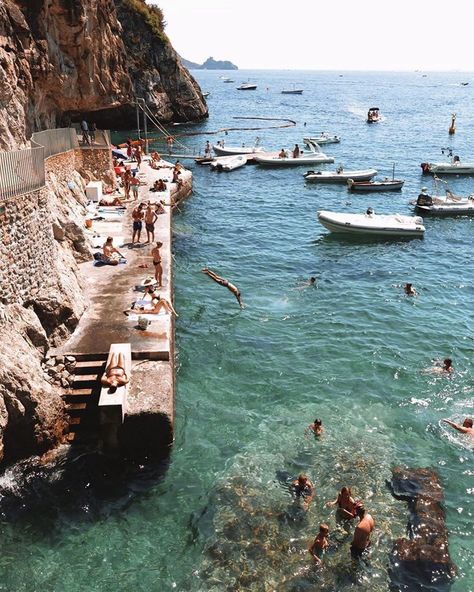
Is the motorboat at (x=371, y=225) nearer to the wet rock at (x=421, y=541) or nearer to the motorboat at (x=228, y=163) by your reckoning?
the wet rock at (x=421, y=541)

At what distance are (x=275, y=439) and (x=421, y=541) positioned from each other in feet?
14.4

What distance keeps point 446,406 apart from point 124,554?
32.9ft

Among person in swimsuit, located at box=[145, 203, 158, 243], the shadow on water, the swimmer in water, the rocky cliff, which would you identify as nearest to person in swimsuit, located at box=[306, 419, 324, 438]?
the swimmer in water

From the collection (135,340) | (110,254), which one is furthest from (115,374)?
(110,254)

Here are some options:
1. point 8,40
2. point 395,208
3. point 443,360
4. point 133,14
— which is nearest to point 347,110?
point 133,14

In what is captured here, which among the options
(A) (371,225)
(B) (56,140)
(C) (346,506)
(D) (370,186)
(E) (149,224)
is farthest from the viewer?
(D) (370,186)

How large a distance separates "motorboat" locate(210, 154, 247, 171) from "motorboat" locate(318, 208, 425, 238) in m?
20.4

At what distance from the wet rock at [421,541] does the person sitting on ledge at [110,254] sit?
12.9m

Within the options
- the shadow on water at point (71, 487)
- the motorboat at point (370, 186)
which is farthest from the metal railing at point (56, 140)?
the motorboat at point (370, 186)

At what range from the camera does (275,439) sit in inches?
569

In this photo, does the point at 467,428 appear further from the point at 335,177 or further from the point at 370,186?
the point at 335,177

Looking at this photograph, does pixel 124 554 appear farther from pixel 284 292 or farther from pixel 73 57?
pixel 73 57

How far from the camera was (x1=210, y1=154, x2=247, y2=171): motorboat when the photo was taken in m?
50.3

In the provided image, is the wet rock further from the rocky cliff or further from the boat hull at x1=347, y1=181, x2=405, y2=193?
the boat hull at x1=347, y1=181, x2=405, y2=193
